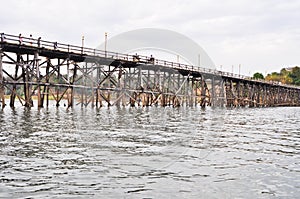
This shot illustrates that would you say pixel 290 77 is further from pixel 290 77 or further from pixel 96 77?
pixel 96 77

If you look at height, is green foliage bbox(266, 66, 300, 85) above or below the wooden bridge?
above

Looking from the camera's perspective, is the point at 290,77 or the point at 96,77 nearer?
the point at 96,77

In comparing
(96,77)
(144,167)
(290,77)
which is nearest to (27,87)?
(96,77)

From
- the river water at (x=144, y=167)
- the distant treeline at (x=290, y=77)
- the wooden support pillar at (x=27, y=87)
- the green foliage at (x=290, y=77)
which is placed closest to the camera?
the river water at (x=144, y=167)

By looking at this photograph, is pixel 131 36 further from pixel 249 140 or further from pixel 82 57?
pixel 249 140

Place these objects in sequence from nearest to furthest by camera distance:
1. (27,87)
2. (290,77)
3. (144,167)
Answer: (144,167)
(27,87)
(290,77)

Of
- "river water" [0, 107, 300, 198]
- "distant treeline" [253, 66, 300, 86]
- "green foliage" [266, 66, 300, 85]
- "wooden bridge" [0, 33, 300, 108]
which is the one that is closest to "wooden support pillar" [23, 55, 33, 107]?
"wooden bridge" [0, 33, 300, 108]

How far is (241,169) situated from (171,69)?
4668 cm

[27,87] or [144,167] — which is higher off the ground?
[27,87]

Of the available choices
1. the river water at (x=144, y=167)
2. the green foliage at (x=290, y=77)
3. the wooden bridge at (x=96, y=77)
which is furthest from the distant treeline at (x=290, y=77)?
the river water at (x=144, y=167)

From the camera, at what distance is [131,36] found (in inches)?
1362

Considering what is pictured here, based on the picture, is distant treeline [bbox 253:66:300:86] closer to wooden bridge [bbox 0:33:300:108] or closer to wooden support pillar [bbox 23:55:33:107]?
wooden bridge [bbox 0:33:300:108]

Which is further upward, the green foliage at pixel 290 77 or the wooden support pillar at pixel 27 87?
the green foliage at pixel 290 77

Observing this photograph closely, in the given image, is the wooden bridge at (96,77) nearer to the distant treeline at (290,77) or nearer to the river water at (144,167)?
the river water at (144,167)
